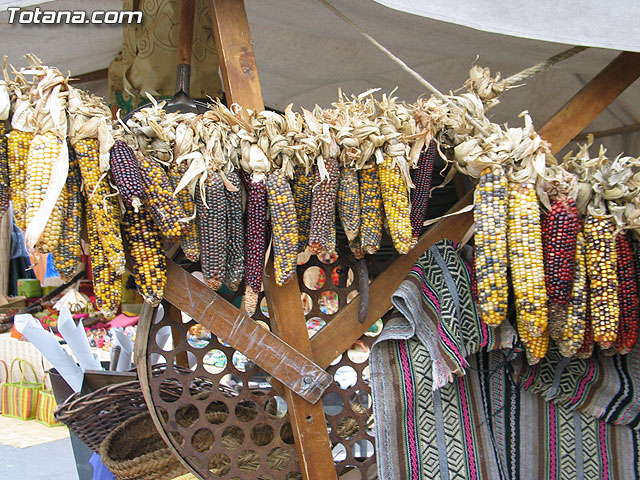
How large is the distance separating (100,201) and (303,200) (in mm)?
761

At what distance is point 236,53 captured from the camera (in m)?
2.03

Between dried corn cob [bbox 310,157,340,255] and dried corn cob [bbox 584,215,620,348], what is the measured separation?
105 centimetres

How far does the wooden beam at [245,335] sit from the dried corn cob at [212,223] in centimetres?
19

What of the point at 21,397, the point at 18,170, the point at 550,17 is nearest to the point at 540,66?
the point at 550,17

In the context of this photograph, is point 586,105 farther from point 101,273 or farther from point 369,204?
point 101,273

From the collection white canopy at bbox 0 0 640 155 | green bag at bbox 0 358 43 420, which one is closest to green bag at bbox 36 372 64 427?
green bag at bbox 0 358 43 420

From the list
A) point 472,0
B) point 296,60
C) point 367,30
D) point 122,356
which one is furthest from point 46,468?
point 472,0

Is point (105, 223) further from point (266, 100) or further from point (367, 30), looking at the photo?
point (266, 100)

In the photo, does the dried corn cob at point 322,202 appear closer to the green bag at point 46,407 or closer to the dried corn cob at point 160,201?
the dried corn cob at point 160,201

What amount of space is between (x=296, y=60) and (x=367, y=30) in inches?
40.1

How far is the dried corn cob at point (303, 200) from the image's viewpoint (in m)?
1.99

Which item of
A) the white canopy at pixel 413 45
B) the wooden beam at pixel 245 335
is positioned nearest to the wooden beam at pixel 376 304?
the wooden beam at pixel 245 335

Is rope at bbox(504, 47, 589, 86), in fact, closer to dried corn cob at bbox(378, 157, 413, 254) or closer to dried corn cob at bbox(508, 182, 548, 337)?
dried corn cob at bbox(508, 182, 548, 337)

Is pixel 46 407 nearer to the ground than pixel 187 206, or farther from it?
nearer to the ground
